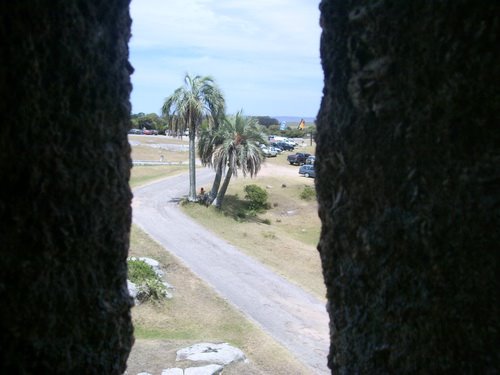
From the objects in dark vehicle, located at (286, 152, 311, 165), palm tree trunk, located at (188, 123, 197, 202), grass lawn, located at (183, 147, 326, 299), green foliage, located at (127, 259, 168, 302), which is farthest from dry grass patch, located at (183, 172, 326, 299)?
dark vehicle, located at (286, 152, 311, 165)

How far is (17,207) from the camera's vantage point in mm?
3463

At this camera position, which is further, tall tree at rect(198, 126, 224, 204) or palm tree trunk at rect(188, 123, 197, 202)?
palm tree trunk at rect(188, 123, 197, 202)

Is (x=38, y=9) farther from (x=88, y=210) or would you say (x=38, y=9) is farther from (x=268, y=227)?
(x=268, y=227)

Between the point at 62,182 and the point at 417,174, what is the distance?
2577 millimetres

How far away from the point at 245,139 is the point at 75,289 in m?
30.2

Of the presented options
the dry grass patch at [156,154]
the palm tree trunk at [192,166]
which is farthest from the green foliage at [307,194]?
the dry grass patch at [156,154]

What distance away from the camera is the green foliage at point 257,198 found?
3756 centimetres

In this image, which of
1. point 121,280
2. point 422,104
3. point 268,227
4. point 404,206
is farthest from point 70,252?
point 268,227

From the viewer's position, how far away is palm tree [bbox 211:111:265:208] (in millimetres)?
32969

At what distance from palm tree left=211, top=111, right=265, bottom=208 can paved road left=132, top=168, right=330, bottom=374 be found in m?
4.14

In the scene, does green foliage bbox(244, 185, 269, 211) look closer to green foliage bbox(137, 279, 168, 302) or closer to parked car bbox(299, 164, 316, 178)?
parked car bbox(299, 164, 316, 178)

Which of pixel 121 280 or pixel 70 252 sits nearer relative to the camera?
pixel 70 252

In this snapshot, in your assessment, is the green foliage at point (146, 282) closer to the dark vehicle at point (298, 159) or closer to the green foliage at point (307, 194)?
the green foliage at point (307, 194)

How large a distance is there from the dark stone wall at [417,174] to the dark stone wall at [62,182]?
70.9 inches
